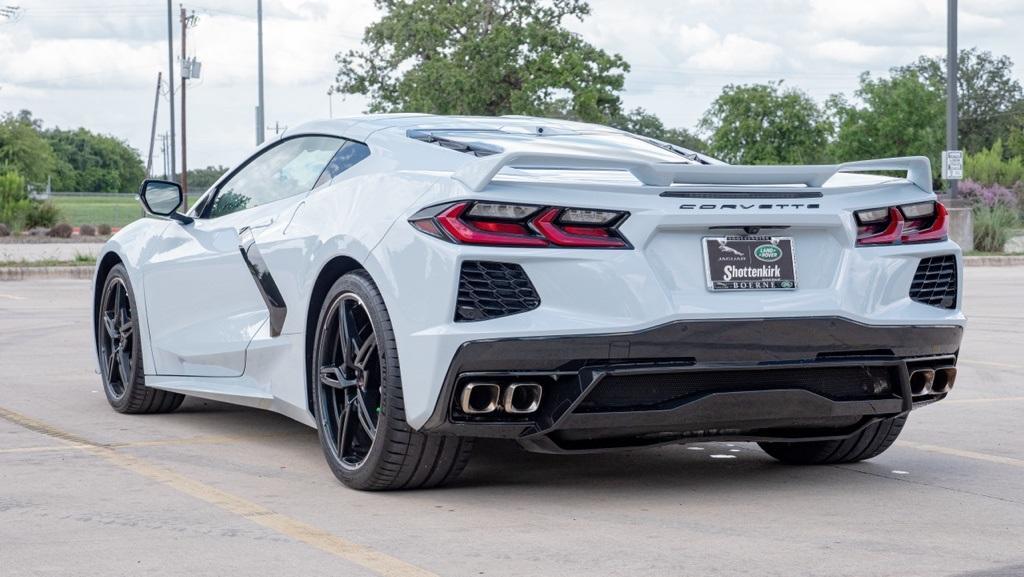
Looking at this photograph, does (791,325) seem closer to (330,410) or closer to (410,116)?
(330,410)

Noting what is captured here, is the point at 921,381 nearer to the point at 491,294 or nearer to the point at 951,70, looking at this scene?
the point at 491,294

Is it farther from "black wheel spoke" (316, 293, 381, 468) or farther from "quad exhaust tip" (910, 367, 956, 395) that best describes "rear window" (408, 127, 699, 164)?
"quad exhaust tip" (910, 367, 956, 395)

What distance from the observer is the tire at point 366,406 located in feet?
16.2

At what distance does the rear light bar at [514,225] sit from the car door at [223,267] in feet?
4.52

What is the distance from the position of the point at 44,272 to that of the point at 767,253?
65.3 feet

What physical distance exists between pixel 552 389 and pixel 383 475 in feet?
2.37

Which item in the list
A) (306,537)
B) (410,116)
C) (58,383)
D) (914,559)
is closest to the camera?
(914,559)

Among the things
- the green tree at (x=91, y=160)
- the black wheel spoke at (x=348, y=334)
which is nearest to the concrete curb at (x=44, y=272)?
the black wheel spoke at (x=348, y=334)

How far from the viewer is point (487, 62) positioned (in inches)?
2480

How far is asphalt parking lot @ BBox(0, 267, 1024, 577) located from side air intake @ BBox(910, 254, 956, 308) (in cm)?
69

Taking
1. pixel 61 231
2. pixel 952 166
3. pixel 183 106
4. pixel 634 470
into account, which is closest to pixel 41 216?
pixel 61 231

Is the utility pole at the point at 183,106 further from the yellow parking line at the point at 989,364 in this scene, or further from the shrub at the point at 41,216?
the yellow parking line at the point at 989,364

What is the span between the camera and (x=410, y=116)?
632cm

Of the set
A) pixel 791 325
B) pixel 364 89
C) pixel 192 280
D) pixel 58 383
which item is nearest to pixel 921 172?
pixel 791 325
